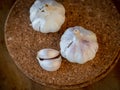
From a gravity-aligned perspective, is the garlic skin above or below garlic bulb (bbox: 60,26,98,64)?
above

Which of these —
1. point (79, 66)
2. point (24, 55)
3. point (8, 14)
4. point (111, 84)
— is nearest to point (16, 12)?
point (8, 14)

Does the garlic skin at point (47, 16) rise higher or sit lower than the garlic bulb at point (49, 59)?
higher
